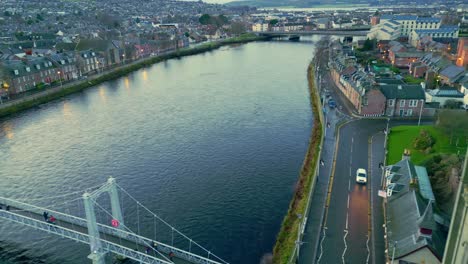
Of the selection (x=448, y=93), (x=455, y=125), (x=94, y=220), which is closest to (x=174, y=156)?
(x=94, y=220)

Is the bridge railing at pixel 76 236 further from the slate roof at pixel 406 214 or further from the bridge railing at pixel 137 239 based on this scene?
the slate roof at pixel 406 214

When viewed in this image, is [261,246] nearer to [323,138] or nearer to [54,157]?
[323,138]

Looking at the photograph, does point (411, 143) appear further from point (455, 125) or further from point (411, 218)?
point (411, 218)

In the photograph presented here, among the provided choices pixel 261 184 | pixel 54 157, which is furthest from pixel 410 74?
pixel 54 157

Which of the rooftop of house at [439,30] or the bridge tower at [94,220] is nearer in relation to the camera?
the bridge tower at [94,220]

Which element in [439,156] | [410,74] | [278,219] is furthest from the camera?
Result: [410,74]

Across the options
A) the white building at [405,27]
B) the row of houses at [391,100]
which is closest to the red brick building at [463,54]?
the row of houses at [391,100]

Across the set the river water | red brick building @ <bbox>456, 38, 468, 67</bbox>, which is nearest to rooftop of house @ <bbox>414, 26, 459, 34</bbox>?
red brick building @ <bbox>456, 38, 468, 67</bbox>
